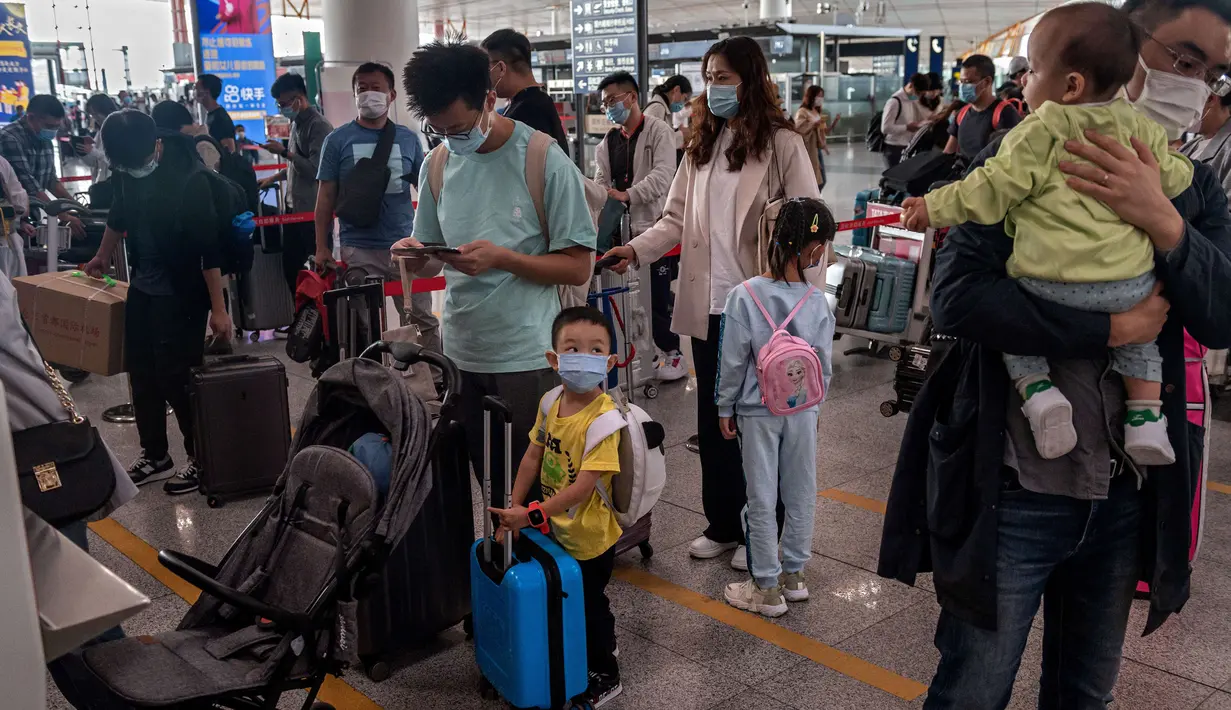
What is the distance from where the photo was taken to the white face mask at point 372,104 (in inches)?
241

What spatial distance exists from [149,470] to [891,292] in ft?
14.3

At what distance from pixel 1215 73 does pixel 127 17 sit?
36.6 metres

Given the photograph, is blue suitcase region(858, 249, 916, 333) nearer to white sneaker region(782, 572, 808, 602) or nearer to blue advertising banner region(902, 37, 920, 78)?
white sneaker region(782, 572, 808, 602)

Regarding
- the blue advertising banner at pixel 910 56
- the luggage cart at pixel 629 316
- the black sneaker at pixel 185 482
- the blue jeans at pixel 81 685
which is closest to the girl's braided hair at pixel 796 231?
the luggage cart at pixel 629 316

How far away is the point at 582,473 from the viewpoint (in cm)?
286

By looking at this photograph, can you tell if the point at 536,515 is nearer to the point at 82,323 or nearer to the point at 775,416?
the point at 775,416

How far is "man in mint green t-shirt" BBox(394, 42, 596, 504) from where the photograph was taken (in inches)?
118

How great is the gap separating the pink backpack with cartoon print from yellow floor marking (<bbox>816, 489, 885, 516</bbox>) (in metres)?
1.43

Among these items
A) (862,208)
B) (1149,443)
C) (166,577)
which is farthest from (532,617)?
(862,208)

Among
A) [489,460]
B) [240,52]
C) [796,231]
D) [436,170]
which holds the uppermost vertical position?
[240,52]

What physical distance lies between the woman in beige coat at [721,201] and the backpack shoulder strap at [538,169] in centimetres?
60

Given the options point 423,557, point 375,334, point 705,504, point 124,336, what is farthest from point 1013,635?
point 124,336

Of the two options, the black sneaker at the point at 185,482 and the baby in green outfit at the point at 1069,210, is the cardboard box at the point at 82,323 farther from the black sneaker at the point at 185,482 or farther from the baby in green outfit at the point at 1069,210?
the baby in green outfit at the point at 1069,210

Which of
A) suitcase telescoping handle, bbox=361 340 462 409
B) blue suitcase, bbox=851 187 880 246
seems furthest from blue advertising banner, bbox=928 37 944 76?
suitcase telescoping handle, bbox=361 340 462 409
